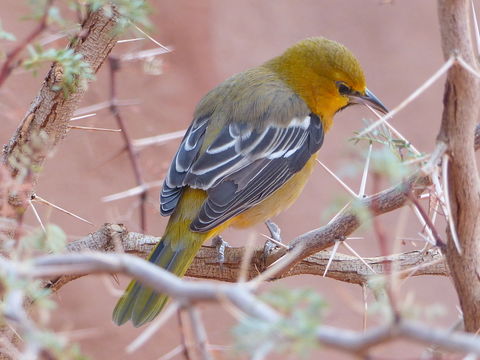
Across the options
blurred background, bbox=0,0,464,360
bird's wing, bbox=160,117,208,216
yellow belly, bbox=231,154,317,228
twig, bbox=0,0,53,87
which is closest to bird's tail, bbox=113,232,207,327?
bird's wing, bbox=160,117,208,216

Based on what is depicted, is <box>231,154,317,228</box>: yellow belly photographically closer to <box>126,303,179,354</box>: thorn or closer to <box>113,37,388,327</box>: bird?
<box>113,37,388,327</box>: bird

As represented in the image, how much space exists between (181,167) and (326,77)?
90 centimetres

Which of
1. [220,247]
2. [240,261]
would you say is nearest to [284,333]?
[240,261]

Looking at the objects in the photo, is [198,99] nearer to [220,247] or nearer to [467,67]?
[220,247]

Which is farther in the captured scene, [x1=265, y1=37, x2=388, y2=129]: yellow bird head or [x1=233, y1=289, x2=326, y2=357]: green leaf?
[x1=265, y1=37, x2=388, y2=129]: yellow bird head

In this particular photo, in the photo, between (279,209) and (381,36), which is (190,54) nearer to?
(381,36)

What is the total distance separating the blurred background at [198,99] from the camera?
556cm

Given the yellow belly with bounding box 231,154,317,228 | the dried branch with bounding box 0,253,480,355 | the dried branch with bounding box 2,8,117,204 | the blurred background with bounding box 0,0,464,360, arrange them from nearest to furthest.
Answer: the dried branch with bounding box 0,253,480,355
the dried branch with bounding box 2,8,117,204
the yellow belly with bounding box 231,154,317,228
the blurred background with bounding box 0,0,464,360

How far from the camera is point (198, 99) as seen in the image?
19.3 ft

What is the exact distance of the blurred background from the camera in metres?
5.56

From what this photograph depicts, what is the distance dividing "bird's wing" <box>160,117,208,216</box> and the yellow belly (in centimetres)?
32

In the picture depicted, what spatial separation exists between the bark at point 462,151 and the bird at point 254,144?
54.3 inches

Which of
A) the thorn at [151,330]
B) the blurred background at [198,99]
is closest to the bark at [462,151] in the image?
the thorn at [151,330]

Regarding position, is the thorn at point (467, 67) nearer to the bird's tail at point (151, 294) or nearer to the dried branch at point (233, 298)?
the dried branch at point (233, 298)
